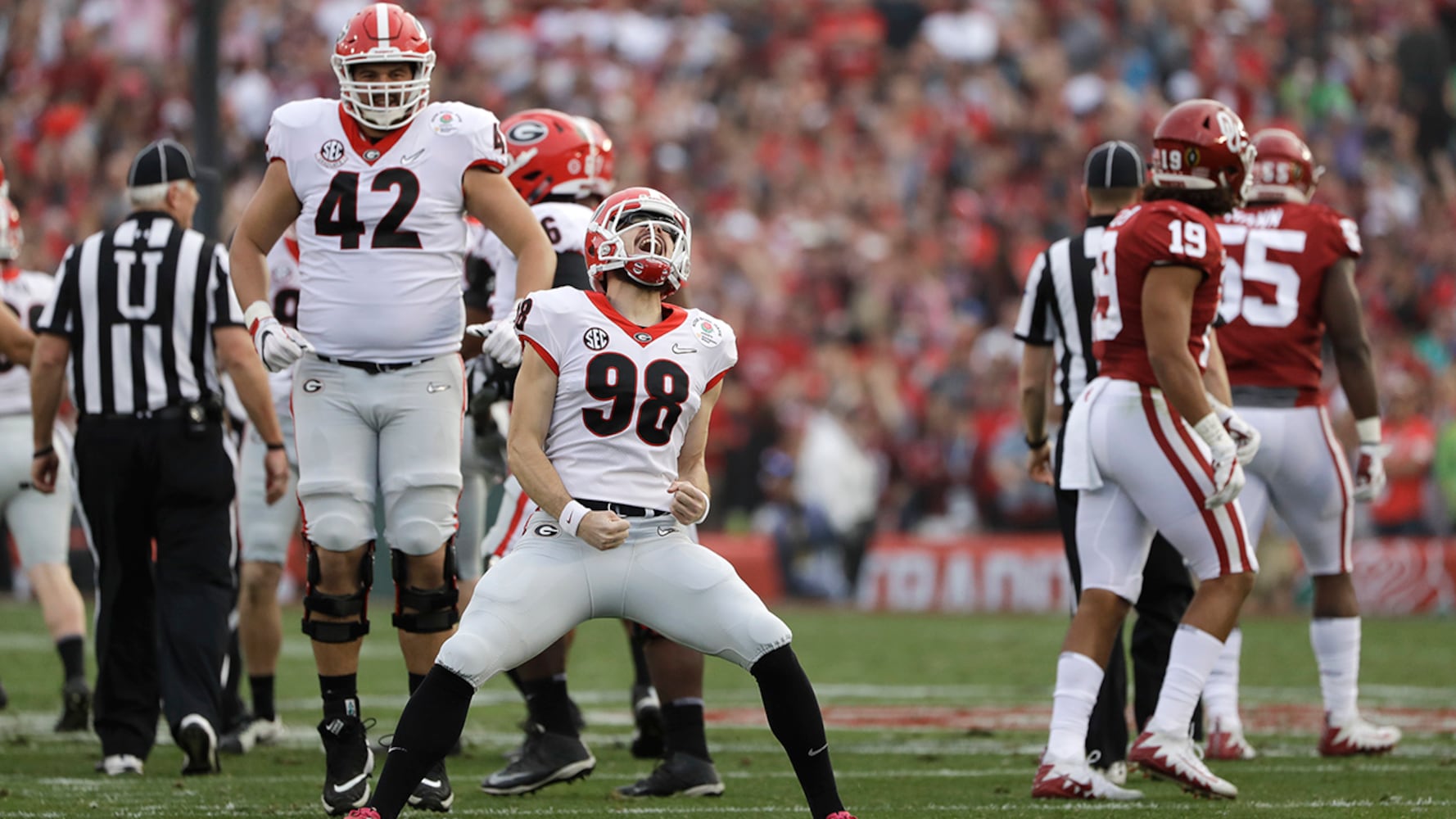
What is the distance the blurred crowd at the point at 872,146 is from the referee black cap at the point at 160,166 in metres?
9.50

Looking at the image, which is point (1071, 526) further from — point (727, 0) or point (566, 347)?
point (727, 0)

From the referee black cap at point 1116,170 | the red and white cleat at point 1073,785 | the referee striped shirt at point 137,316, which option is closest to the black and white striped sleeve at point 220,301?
the referee striped shirt at point 137,316

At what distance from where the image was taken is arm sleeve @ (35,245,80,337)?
6.68m

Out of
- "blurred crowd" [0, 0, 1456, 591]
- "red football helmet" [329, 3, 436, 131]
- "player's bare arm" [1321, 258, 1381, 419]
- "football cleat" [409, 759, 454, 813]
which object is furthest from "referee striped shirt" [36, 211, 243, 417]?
"blurred crowd" [0, 0, 1456, 591]

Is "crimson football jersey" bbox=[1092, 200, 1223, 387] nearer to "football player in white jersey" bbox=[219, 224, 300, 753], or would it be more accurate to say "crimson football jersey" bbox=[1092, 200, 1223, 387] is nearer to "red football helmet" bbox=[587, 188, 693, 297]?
"red football helmet" bbox=[587, 188, 693, 297]

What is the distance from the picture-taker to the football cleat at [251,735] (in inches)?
291

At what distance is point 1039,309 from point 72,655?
417 cm

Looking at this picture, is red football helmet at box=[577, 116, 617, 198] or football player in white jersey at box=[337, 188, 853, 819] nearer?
football player in white jersey at box=[337, 188, 853, 819]

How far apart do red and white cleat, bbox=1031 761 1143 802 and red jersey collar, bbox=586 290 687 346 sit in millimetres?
1838

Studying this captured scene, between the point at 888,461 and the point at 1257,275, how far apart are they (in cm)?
941

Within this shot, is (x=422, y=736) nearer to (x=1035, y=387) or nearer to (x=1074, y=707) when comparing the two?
(x=1074, y=707)

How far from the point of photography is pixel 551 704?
21.2 feet

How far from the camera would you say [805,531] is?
52.6 ft

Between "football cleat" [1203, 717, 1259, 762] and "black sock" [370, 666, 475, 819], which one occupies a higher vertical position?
"black sock" [370, 666, 475, 819]
